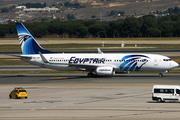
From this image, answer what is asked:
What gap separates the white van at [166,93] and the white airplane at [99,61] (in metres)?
20.3

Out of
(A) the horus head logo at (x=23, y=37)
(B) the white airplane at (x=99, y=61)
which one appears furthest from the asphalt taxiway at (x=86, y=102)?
(A) the horus head logo at (x=23, y=37)

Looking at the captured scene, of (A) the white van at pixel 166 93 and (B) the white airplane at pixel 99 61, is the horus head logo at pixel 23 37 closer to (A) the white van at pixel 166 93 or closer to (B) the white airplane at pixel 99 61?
(B) the white airplane at pixel 99 61

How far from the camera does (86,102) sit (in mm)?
31281

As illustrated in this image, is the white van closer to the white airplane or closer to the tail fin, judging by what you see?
the white airplane

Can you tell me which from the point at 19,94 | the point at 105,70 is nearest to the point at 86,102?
the point at 19,94

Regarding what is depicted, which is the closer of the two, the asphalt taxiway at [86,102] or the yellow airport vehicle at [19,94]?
the asphalt taxiway at [86,102]

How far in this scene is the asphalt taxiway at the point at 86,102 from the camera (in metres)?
25.2

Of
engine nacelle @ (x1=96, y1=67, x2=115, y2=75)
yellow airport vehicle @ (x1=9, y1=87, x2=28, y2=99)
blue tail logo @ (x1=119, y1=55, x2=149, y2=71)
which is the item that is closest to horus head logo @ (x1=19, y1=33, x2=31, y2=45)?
engine nacelle @ (x1=96, y1=67, x2=115, y2=75)

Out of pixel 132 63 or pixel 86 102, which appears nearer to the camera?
pixel 86 102

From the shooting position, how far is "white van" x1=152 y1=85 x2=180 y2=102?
3061 centimetres

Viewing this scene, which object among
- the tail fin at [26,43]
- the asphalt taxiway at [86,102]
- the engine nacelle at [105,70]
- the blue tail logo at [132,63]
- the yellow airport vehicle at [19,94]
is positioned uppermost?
the tail fin at [26,43]

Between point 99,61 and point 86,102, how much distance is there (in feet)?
72.9

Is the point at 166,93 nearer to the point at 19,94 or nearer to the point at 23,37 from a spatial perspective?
the point at 19,94

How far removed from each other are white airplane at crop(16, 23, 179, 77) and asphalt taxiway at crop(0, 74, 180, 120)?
488cm
